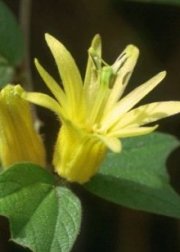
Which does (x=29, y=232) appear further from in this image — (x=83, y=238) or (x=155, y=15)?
(x=155, y=15)

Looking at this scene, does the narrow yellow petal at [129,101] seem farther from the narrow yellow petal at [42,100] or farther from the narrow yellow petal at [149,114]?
the narrow yellow petal at [42,100]

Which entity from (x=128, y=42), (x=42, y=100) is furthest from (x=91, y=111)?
(x=128, y=42)

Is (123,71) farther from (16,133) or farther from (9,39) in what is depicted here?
(9,39)

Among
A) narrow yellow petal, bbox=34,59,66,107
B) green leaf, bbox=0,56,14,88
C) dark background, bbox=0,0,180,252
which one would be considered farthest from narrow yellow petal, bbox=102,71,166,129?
dark background, bbox=0,0,180,252

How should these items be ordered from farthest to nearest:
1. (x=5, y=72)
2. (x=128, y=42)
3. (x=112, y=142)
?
(x=128, y=42), (x=5, y=72), (x=112, y=142)

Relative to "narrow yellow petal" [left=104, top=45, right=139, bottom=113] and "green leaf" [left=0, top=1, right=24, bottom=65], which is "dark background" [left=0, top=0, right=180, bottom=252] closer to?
"green leaf" [left=0, top=1, right=24, bottom=65]

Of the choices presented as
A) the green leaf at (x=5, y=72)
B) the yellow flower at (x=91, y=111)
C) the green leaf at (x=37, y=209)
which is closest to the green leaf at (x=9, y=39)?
the green leaf at (x=5, y=72)
